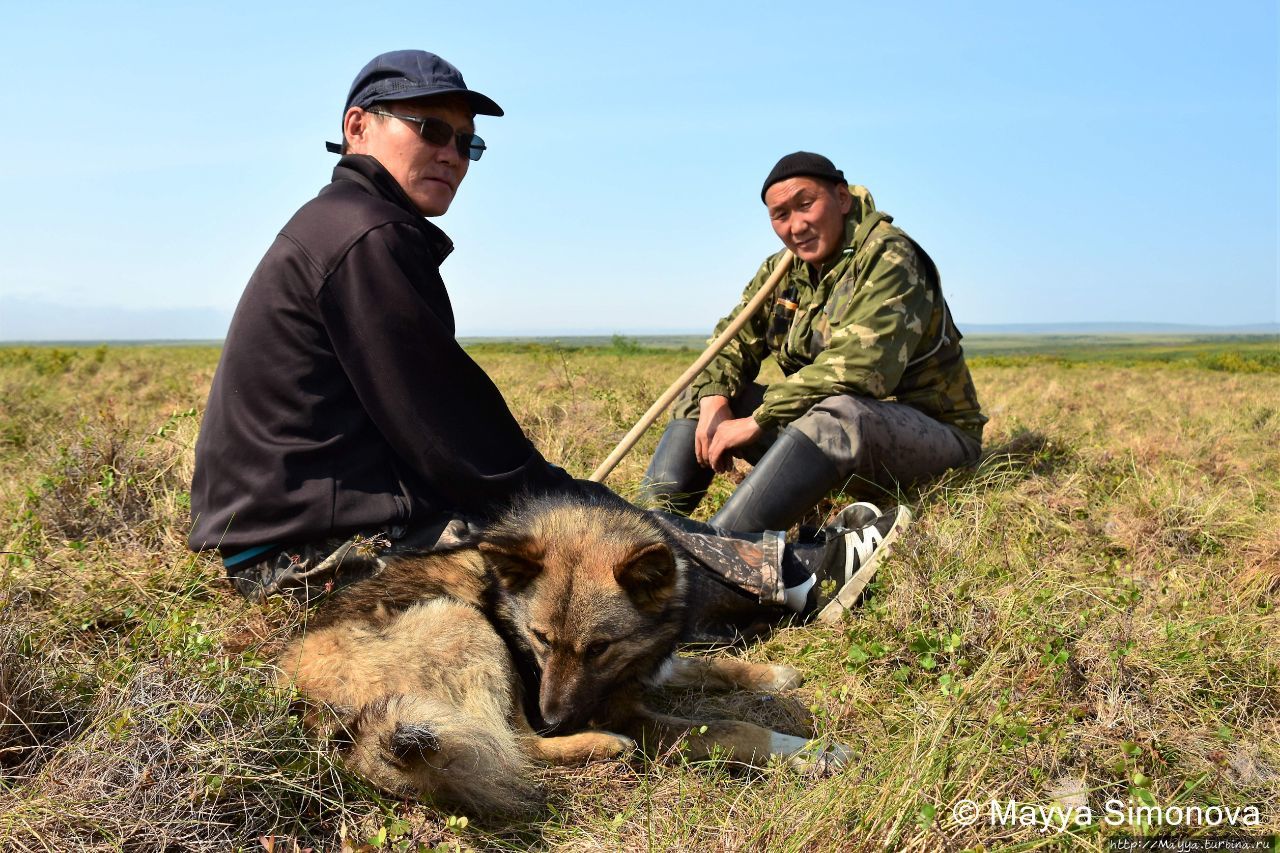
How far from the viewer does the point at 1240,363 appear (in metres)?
20.9

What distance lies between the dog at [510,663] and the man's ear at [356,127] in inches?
70.2

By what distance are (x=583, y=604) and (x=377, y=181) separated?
78.7 inches

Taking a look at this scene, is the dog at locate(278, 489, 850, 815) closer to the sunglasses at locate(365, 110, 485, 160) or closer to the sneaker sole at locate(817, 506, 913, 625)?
the sneaker sole at locate(817, 506, 913, 625)

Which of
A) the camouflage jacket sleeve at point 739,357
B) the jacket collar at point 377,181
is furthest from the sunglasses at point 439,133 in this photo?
the camouflage jacket sleeve at point 739,357

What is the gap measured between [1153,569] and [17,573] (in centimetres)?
559

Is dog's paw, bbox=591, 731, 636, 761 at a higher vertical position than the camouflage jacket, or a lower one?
lower

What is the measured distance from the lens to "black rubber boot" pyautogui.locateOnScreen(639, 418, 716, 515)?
6.02 m

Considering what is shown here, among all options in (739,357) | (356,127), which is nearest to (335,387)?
(356,127)

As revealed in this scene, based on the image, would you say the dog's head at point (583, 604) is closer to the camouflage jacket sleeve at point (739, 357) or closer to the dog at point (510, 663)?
the dog at point (510, 663)

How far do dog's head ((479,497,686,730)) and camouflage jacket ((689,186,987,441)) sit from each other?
7.41ft

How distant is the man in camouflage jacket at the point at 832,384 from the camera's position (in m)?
5.19

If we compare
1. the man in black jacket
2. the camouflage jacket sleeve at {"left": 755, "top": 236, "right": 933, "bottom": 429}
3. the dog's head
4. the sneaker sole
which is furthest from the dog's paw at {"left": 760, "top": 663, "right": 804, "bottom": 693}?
the camouflage jacket sleeve at {"left": 755, "top": 236, "right": 933, "bottom": 429}

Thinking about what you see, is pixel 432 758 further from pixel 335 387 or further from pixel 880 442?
pixel 880 442

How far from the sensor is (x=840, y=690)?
3.46 meters
